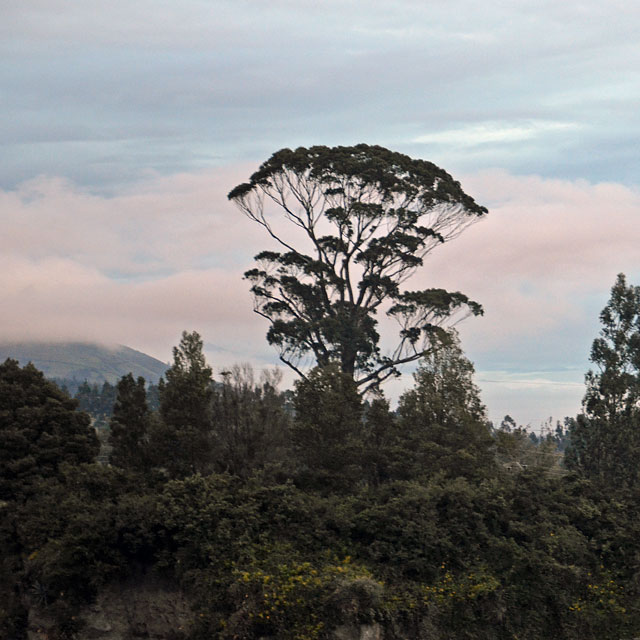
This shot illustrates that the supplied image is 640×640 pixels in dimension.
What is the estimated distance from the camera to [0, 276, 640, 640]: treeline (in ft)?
70.5

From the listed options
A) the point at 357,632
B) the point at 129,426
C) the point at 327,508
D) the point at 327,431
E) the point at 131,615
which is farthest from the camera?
the point at 129,426

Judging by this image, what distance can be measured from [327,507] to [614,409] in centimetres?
1230

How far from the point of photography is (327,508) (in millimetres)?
24391

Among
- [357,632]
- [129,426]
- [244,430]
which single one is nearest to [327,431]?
[244,430]

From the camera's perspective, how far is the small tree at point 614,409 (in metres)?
29.4

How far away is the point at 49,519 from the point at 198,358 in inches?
409

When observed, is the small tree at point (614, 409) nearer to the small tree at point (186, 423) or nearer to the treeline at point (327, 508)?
the treeline at point (327, 508)

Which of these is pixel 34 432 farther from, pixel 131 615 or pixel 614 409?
pixel 614 409

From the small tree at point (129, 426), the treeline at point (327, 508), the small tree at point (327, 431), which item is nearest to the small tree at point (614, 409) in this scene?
the treeline at point (327, 508)

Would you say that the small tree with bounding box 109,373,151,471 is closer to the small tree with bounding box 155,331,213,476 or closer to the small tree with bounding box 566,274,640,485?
the small tree with bounding box 155,331,213,476

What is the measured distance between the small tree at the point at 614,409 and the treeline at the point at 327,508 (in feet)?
0.22

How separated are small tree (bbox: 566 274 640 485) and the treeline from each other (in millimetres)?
68

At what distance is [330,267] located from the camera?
43.6 m

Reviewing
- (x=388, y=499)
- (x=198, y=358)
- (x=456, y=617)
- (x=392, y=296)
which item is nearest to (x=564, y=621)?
(x=456, y=617)
